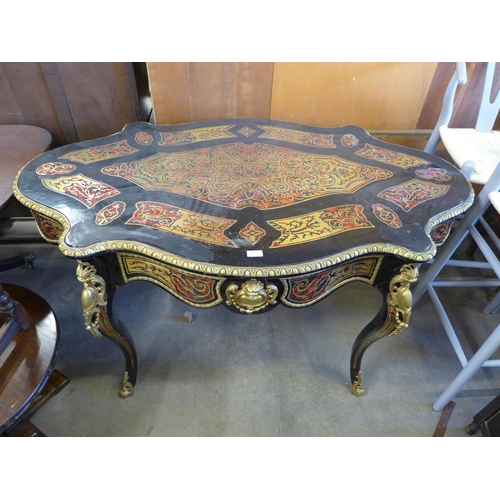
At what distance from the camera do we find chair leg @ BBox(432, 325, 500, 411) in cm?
108

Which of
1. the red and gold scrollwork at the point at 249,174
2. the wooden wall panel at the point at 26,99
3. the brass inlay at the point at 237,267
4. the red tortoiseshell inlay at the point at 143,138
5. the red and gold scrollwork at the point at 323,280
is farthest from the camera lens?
the wooden wall panel at the point at 26,99

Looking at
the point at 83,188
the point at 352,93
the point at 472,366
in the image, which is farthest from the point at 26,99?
the point at 472,366

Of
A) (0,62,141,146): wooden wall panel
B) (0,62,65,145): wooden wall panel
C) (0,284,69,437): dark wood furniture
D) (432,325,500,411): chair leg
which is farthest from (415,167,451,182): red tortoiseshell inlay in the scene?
(0,62,65,145): wooden wall panel

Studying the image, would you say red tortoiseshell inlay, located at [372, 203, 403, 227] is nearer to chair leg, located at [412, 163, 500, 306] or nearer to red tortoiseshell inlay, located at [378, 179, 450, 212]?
red tortoiseshell inlay, located at [378, 179, 450, 212]

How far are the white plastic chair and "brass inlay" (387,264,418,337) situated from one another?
0.34 m

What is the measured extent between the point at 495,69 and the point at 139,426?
2042 millimetres

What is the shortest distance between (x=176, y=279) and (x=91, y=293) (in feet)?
0.76

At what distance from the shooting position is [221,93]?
144 centimetres

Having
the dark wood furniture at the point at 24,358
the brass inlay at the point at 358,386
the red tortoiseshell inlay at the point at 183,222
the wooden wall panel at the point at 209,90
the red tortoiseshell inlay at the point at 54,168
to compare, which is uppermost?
the wooden wall panel at the point at 209,90

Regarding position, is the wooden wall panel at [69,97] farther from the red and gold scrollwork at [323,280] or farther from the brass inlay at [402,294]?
the brass inlay at [402,294]

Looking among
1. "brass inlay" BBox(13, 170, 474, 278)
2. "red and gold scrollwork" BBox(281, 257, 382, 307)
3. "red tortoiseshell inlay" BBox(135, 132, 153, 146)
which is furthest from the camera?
"red tortoiseshell inlay" BBox(135, 132, 153, 146)

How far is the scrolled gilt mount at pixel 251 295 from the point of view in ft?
2.87

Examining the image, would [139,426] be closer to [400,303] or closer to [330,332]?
[330,332]

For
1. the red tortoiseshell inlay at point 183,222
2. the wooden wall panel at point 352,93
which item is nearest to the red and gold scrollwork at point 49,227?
the red tortoiseshell inlay at point 183,222
